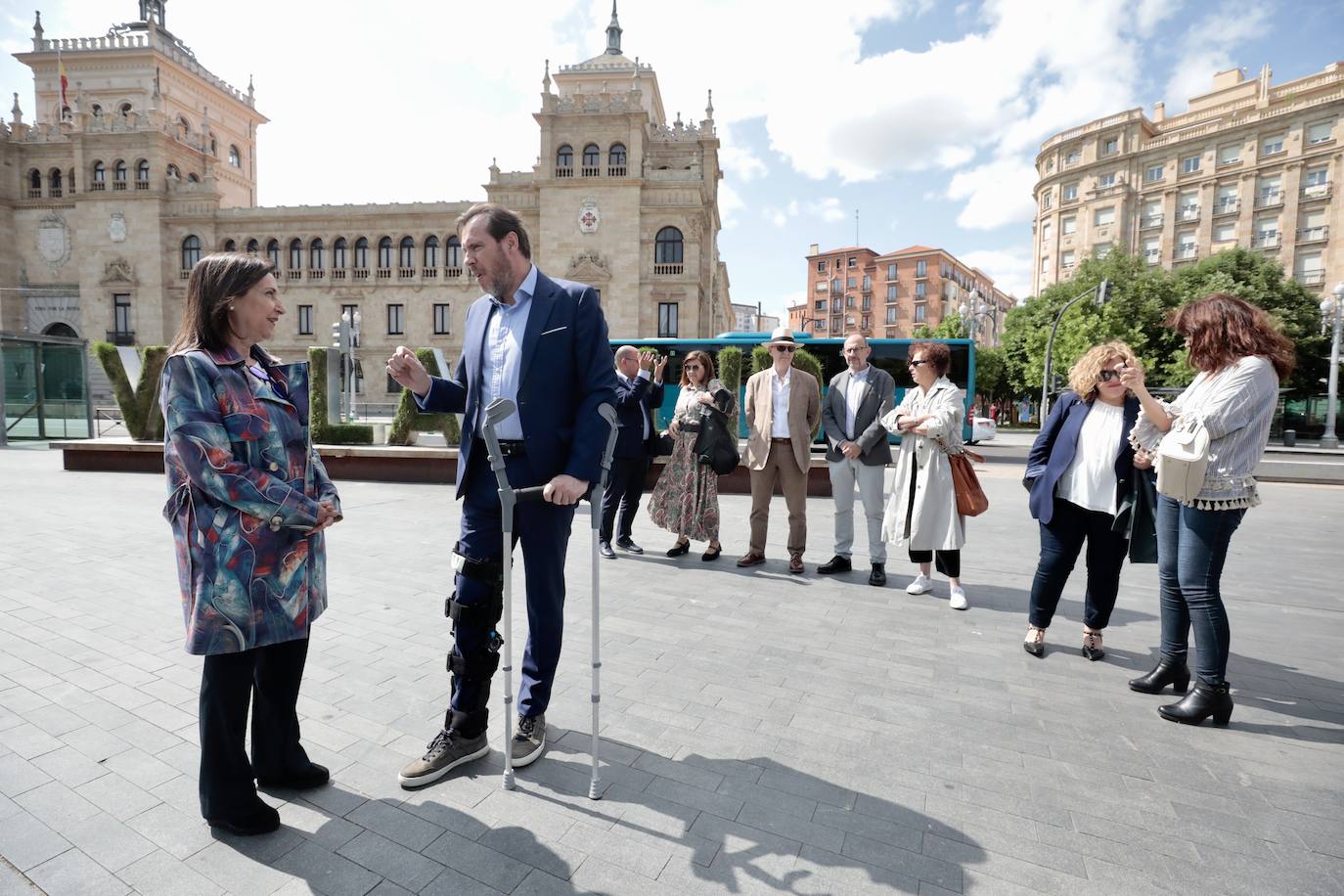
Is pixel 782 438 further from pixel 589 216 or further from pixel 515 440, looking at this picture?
pixel 589 216

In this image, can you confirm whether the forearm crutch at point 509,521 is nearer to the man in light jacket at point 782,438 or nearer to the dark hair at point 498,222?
the dark hair at point 498,222

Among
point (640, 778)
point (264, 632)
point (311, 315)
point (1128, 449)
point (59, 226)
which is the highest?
point (59, 226)

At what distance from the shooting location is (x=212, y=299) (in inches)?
89.0

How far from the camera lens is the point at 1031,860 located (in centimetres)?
223

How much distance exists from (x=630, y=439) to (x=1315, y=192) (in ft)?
212

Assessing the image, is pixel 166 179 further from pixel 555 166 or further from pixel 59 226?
pixel 555 166

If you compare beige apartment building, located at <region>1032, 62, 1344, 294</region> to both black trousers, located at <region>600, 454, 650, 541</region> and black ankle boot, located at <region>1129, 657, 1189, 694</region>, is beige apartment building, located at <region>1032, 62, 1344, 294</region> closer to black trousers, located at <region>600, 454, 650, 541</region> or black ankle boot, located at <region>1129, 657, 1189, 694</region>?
black trousers, located at <region>600, 454, 650, 541</region>

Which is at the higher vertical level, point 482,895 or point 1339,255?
point 1339,255

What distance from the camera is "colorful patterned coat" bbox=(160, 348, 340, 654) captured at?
2096 mm

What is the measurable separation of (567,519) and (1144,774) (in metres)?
2.58

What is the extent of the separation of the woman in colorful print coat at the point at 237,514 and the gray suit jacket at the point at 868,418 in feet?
14.8

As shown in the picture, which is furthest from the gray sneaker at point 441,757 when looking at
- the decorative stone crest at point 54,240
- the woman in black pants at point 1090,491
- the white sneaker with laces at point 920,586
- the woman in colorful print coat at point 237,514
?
the decorative stone crest at point 54,240

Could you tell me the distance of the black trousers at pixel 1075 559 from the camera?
404 centimetres

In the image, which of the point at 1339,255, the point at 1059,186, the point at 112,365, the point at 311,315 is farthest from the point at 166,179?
the point at 1339,255
